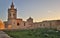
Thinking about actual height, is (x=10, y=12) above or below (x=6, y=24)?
above

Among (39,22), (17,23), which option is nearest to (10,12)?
(17,23)

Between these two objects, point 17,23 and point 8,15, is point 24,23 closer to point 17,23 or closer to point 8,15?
point 17,23

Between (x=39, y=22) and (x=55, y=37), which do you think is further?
(x=39, y=22)

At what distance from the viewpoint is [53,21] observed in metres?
25.8

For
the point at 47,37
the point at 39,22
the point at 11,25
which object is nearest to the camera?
the point at 47,37

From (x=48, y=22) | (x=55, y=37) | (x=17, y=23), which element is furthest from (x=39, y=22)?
(x=55, y=37)

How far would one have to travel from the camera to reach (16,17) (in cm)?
3238

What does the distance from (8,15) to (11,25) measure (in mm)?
2573

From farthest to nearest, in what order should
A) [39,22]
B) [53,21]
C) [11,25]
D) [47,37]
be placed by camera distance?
[11,25] < [39,22] < [53,21] < [47,37]

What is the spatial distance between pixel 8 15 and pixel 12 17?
1.13 m

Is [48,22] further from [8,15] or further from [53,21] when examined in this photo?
[8,15]

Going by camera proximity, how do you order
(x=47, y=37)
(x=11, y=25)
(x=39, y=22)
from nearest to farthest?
(x=47, y=37)
(x=39, y=22)
(x=11, y=25)

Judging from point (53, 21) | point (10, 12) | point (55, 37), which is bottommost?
point (55, 37)

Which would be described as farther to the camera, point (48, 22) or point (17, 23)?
point (17, 23)
